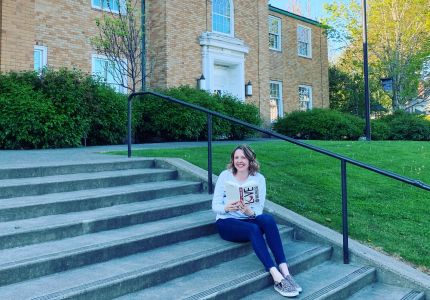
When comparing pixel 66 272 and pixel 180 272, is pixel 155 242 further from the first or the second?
pixel 66 272

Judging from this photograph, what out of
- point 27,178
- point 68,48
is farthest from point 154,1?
point 27,178

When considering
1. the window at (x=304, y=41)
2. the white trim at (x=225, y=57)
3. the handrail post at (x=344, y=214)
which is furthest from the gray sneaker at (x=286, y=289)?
the window at (x=304, y=41)

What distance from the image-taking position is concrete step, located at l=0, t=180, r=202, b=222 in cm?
366

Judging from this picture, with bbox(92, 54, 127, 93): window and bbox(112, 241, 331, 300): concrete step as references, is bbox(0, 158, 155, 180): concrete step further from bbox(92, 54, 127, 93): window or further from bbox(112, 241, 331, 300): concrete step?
bbox(92, 54, 127, 93): window

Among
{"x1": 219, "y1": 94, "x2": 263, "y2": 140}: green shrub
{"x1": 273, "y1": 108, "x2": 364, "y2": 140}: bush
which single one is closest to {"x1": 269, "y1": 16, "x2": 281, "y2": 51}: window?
{"x1": 273, "y1": 108, "x2": 364, "y2": 140}: bush

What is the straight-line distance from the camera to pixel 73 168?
4941 millimetres

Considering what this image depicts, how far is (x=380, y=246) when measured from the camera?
4.21 metres

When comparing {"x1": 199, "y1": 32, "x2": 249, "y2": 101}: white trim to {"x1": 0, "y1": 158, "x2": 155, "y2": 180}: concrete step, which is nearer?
{"x1": 0, "y1": 158, "x2": 155, "y2": 180}: concrete step

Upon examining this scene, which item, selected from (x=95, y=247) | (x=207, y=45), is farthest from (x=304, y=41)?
(x=95, y=247)

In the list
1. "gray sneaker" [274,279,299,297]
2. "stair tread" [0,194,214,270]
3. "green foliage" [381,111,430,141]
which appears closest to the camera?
"stair tread" [0,194,214,270]

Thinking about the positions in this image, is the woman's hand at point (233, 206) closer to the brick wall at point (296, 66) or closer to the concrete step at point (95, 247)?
the concrete step at point (95, 247)

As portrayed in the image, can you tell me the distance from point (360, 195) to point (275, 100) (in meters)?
14.7

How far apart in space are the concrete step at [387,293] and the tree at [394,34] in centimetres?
1822

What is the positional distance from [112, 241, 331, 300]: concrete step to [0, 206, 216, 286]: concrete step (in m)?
0.49
